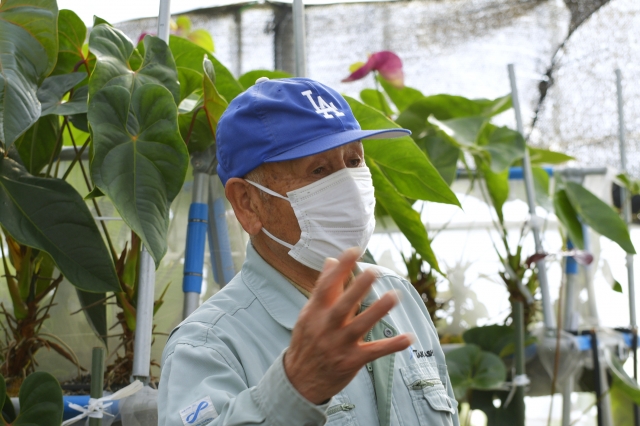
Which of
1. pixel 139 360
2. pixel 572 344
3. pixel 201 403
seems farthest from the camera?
pixel 572 344

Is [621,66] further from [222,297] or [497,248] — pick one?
[222,297]

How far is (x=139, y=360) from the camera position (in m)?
1.13

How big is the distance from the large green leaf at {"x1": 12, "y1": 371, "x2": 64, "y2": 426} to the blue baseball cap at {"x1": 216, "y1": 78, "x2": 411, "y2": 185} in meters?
0.52

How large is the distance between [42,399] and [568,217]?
1455mm

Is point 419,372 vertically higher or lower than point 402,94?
lower

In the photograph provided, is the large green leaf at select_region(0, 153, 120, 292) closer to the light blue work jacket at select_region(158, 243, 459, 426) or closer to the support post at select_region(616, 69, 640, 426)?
the light blue work jacket at select_region(158, 243, 459, 426)

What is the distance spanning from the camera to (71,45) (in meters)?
1.37

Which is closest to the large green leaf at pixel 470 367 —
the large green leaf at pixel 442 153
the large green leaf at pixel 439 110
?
the large green leaf at pixel 442 153

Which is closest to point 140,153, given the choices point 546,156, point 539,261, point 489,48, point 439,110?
point 439,110

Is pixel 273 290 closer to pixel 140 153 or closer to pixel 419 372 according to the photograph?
pixel 419 372

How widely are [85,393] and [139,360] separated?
21 cm

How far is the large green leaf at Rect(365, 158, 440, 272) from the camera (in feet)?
4.73

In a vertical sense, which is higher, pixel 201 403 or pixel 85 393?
pixel 201 403

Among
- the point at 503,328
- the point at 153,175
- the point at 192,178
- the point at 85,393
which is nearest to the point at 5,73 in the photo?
the point at 153,175
